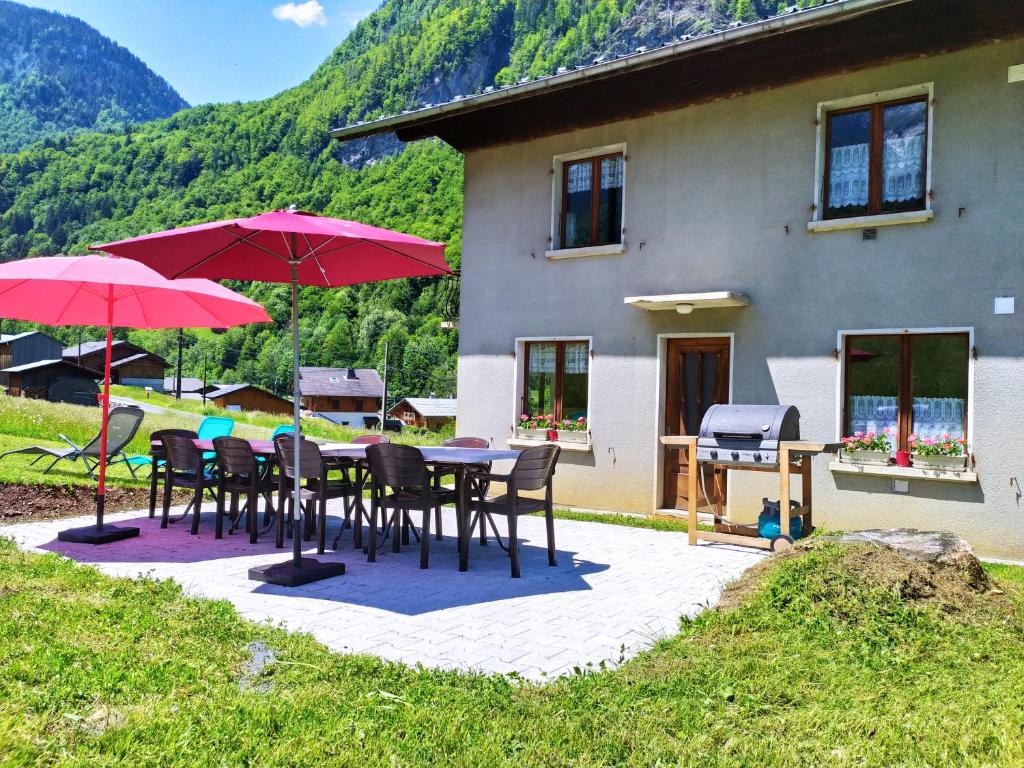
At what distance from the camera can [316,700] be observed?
3.23m

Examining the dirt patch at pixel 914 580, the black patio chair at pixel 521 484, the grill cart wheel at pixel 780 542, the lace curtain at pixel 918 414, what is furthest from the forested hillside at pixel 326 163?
the dirt patch at pixel 914 580

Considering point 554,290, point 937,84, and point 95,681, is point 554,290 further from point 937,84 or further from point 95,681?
point 95,681

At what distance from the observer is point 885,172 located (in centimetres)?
820

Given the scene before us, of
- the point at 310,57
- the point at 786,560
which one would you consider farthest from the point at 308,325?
the point at 786,560

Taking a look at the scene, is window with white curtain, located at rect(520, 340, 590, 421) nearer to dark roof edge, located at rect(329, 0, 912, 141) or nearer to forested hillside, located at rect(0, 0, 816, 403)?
dark roof edge, located at rect(329, 0, 912, 141)

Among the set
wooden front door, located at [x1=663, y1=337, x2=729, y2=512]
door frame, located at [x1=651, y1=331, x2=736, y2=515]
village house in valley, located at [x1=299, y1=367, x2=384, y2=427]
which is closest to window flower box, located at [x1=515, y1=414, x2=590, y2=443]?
door frame, located at [x1=651, y1=331, x2=736, y2=515]

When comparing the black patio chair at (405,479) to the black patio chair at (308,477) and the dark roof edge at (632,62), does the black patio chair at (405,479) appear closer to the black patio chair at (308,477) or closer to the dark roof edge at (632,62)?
the black patio chair at (308,477)

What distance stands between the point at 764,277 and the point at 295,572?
5.97 m

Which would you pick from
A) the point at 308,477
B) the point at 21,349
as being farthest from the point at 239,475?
the point at 21,349

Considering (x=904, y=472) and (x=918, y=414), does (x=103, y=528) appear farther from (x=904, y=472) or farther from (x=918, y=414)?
(x=918, y=414)

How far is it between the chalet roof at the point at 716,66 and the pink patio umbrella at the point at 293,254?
397 centimetres

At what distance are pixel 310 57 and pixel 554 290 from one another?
105260mm

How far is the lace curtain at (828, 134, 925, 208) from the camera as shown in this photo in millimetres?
8008

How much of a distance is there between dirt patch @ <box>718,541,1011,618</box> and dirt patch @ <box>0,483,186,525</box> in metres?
6.72
